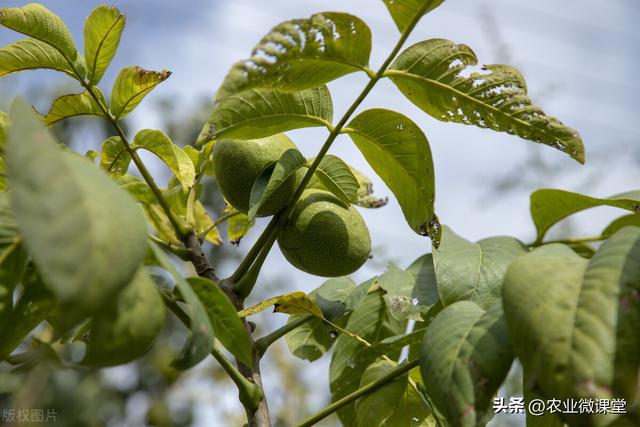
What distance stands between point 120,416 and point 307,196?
31.3 ft

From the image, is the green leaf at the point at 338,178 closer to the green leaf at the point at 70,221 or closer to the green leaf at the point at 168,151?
the green leaf at the point at 168,151

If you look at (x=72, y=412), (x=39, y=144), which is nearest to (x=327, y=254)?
(x=39, y=144)

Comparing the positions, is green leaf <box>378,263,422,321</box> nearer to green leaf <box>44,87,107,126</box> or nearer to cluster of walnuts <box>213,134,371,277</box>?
cluster of walnuts <box>213,134,371,277</box>

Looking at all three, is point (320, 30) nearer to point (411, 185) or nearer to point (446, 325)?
point (411, 185)

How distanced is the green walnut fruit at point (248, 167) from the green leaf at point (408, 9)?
37cm

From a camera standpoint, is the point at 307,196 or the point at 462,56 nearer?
the point at 462,56

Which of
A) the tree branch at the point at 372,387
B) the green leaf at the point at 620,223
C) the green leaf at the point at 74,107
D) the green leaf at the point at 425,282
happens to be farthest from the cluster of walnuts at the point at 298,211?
the green leaf at the point at 620,223

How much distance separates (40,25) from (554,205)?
1069 mm

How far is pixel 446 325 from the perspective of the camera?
34.9 inches

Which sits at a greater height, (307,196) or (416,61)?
(416,61)

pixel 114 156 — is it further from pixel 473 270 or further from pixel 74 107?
pixel 473 270

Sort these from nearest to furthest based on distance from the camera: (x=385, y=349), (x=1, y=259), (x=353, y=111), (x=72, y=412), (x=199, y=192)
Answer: (x=1, y=259) → (x=353, y=111) → (x=385, y=349) → (x=199, y=192) → (x=72, y=412)

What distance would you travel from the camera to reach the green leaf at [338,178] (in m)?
1.36

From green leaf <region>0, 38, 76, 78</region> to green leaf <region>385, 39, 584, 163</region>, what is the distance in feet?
1.96
